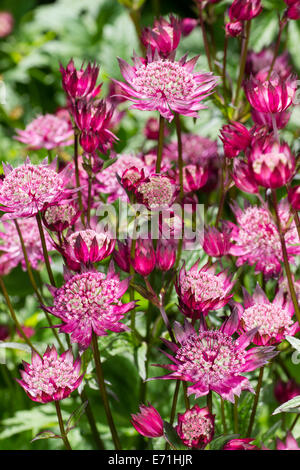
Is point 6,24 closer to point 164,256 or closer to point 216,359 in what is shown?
point 164,256

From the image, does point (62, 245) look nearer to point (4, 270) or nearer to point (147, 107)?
point (147, 107)

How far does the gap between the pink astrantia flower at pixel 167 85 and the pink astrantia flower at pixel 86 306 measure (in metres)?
0.21

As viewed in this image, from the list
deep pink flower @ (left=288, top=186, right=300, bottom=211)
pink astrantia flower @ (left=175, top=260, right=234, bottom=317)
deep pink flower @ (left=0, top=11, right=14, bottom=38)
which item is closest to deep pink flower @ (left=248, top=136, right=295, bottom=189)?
deep pink flower @ (left=288, top=186, right=300, bottom=211)

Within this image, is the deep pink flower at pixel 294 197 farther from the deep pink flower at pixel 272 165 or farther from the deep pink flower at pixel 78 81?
the deep pink flower at pixel 78 81

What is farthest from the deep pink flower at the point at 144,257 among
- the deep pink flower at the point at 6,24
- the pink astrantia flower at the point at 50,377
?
the deep pink flower at the point at 6,24

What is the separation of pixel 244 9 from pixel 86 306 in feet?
1.42

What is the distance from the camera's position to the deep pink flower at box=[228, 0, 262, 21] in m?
0.71

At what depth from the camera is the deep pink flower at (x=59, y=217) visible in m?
0.61

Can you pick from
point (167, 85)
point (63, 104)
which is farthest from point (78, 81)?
point (63, 104)

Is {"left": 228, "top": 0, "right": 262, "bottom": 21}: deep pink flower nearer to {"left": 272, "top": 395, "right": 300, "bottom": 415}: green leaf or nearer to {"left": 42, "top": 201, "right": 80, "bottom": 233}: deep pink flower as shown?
{"left": 42, "top": 201, "right": 80, "bottom": 233}: deep pink flower

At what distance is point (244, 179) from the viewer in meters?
0.53

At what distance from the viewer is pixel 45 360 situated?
0.58 metres
